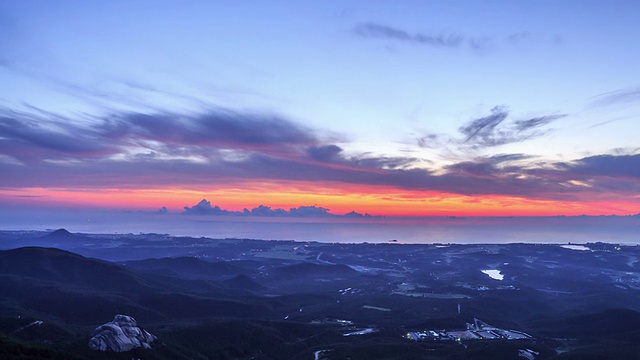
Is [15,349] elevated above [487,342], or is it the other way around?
[15,349]

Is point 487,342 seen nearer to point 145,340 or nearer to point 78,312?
point 145,340

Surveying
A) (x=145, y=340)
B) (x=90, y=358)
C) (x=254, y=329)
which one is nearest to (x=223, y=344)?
(x=254, y=329)

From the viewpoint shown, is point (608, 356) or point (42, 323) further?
point (608, 356)

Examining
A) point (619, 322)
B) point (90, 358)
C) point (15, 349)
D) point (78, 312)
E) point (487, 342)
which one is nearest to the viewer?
point (15, 349)

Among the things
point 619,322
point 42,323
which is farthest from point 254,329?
point 619,322

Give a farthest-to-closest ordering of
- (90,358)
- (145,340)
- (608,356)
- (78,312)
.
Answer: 1. (78,312)
2. (608,356)
3. (145,340)
4. (90,358)

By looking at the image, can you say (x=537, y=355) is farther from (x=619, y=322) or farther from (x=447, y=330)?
(x=619, y=322)
